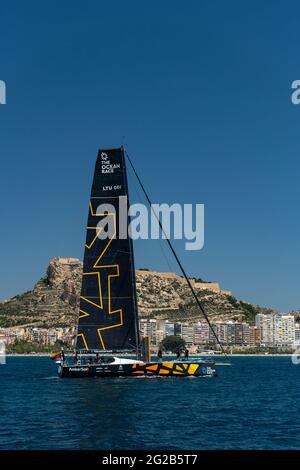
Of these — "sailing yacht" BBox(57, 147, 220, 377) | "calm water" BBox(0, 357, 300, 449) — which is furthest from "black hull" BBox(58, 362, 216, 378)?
"calm water" BBox(0, 357, 300, 449)

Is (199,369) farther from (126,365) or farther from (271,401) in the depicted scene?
(271,401)

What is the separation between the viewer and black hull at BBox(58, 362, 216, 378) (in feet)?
171

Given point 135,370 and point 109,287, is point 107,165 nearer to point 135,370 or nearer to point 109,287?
point 109,287

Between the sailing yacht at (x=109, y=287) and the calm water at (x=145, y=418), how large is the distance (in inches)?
182

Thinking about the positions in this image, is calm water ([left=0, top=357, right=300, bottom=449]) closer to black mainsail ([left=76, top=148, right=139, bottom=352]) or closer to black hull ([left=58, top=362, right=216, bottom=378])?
black hull ([left=58, top=362, right=216, bottom=378])

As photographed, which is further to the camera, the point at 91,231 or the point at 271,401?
the point at 91,231

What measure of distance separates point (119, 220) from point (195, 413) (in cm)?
2555

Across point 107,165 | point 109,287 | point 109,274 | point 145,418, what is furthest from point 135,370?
point 145,418

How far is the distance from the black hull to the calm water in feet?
4.33

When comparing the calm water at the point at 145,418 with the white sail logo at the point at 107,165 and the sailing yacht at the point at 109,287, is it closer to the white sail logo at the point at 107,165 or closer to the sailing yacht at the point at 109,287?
the sailing yacht at the point at 109,287

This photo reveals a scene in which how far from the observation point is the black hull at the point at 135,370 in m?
52.2

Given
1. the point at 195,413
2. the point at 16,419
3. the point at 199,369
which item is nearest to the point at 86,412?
the point at 16,419

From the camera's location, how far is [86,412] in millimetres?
34031

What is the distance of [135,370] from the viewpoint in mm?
52625
